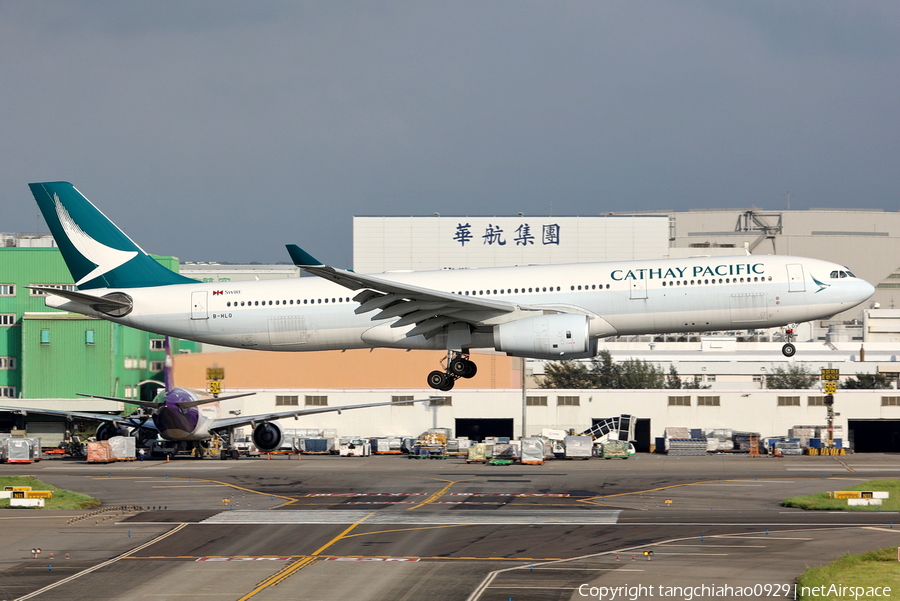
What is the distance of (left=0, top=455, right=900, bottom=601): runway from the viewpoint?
1181 inches

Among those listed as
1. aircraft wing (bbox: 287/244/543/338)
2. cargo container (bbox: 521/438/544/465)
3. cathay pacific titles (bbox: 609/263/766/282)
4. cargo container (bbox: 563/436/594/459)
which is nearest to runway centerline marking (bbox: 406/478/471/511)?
aircraft wing (bbox: 287/244/543/338)

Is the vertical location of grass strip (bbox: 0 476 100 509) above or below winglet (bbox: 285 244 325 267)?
below

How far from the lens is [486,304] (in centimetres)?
4225

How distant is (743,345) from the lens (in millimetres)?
137375

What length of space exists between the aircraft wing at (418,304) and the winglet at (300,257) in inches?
25.7

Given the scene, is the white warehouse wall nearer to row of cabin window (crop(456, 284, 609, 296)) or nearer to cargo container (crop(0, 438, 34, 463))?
cargo container (crop(0, 438, 34, 463))

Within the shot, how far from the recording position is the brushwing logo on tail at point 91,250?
160 feet

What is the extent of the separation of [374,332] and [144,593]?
728 inches

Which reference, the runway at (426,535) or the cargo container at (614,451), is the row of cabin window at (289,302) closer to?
the runway at (426,535)

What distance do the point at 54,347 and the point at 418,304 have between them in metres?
60.5

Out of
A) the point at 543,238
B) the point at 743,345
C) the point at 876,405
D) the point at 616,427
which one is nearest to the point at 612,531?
the point at 616,427

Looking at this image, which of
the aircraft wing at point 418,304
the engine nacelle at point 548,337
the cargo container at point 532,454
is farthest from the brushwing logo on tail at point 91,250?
the cargo container at point 532,454

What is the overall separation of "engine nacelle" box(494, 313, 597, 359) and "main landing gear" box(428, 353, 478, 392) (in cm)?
199

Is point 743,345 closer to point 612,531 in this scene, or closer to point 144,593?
point 612,531
